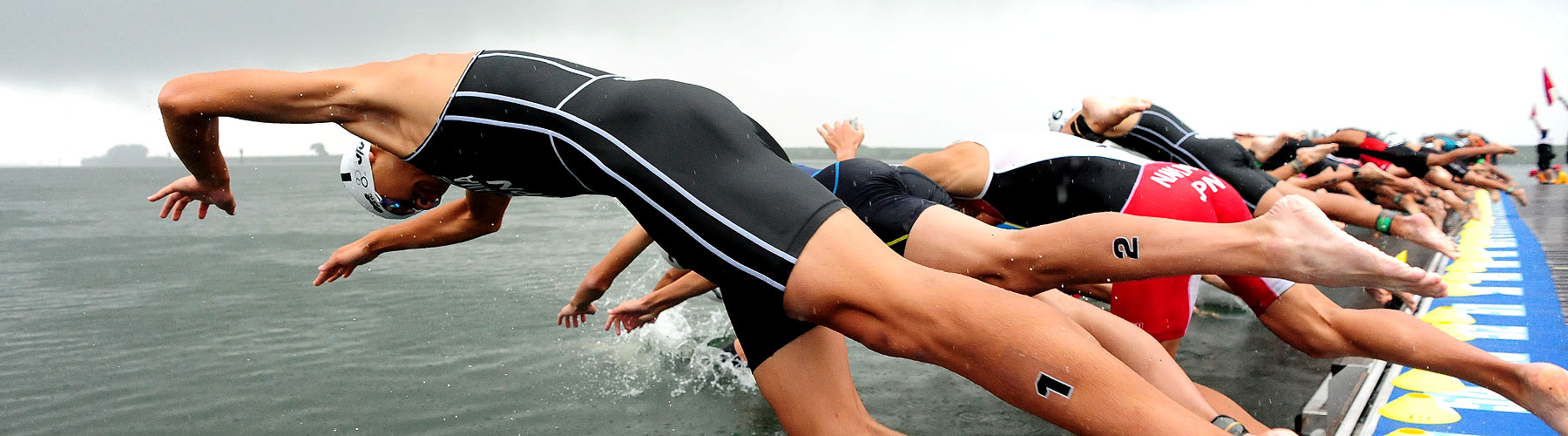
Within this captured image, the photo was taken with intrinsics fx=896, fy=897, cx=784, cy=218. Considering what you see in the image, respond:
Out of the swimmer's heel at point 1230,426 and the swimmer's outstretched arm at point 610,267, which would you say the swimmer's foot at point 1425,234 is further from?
the swimmer's outstretched arm at point 610,267

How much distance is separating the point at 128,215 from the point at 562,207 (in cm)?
1193

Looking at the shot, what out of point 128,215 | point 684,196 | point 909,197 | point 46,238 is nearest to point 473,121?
point 684,196

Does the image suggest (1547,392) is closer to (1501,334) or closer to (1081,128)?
(1501,334)

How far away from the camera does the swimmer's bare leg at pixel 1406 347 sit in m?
2.87

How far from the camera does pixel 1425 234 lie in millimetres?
3195

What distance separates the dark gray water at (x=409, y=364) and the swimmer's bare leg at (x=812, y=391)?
1.76m

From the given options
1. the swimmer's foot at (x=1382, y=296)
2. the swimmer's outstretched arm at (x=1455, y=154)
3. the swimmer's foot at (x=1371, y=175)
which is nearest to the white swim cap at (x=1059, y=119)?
the swimmer's foot at (x=1382, y=296)

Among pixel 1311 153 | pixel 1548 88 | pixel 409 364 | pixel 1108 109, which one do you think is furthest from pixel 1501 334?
pixel 1548 88

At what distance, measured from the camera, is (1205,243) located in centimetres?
227

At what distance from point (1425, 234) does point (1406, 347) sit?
485 millimetres

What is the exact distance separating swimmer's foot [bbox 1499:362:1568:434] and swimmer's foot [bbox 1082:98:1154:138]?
67.6 inches

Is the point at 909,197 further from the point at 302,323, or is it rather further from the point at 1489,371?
the point at 302,323

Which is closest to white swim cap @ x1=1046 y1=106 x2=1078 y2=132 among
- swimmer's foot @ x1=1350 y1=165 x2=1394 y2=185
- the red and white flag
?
swimmer's foot @ x1=1350 y1=165 x2=1394 y2=185

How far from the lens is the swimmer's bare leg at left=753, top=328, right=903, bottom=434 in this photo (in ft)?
9.27
